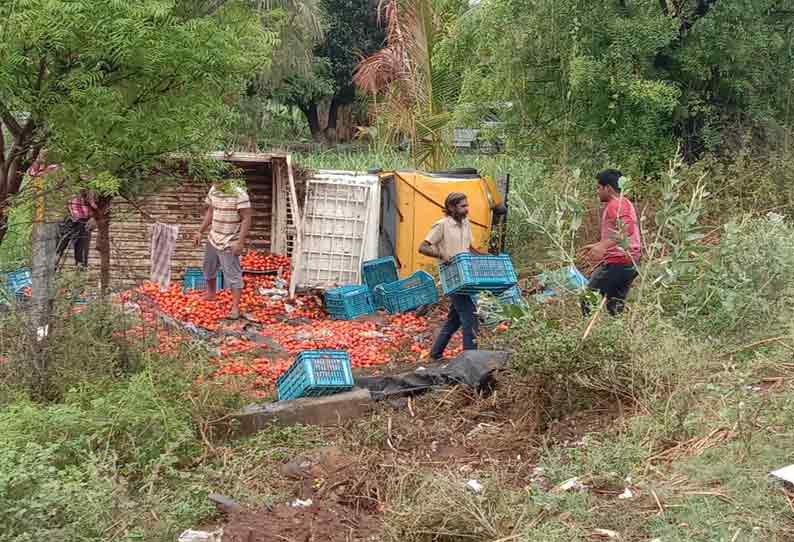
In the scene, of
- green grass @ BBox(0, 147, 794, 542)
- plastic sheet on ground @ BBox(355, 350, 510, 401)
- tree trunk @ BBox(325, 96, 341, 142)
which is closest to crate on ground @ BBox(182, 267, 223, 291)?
green grass @ BBox(0, 147, 794, 542)

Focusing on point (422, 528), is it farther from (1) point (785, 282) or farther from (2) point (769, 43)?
(2) point (769, 43)

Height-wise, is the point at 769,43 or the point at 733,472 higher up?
the point at 769,43

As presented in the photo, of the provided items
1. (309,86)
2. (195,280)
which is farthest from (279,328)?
(309,86)

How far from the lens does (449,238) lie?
8.10m

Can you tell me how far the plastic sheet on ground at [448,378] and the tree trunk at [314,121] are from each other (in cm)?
2358

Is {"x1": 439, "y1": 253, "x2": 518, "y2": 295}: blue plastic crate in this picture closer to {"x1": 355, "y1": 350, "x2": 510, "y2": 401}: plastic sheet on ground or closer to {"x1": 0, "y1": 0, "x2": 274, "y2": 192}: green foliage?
{"x1": 355, "y1": 350, "x2": 510, "y2": 401}: plastic sheet on ground

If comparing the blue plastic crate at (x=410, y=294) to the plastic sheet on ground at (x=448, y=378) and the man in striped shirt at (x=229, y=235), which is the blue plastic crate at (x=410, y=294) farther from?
the plastic sheet on ground at (x=448, y=378)

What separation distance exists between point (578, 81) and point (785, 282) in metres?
4.68

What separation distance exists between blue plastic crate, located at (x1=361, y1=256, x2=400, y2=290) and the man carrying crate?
336cm

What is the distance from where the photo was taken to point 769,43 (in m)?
11.6

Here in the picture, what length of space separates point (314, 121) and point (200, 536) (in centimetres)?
2670

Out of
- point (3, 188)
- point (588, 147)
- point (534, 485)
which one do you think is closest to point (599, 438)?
point (534, 485)

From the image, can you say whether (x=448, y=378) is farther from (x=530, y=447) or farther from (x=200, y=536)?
(x=200, y=536)

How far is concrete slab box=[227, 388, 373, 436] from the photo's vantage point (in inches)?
254
